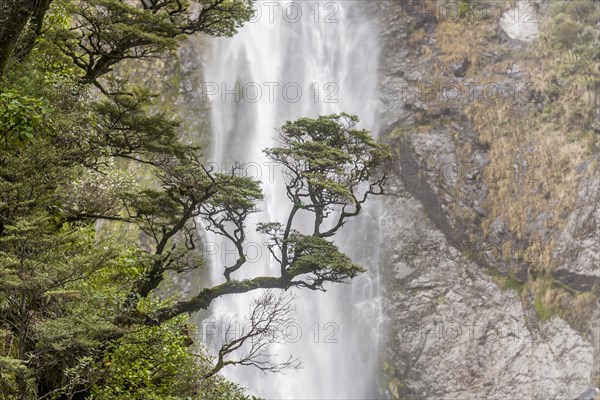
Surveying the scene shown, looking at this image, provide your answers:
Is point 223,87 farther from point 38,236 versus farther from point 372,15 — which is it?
point 38,236

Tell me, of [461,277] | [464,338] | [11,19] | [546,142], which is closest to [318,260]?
[11,19]

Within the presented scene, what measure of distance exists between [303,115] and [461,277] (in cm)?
1117

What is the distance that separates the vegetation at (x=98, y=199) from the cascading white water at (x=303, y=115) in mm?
13416

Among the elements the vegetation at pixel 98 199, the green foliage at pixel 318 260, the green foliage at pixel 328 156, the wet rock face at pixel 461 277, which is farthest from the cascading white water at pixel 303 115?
the vegetation at pixel 98 199

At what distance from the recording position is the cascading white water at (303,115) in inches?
1101

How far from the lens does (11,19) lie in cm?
702

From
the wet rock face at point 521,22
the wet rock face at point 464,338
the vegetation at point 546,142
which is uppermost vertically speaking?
the wet rock face at point 521,22

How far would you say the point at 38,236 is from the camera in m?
7.03

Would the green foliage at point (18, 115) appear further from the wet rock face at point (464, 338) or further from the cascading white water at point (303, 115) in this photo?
the wet rock face at point (464, 338)

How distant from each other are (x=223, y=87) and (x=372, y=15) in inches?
365

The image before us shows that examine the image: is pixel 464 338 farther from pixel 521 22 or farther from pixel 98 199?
pixel 98 199

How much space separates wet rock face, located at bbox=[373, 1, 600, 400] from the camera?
26531 millimetres

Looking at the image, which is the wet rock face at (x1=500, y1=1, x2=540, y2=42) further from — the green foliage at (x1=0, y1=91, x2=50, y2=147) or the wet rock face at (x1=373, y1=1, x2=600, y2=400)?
the green foliage at (x1=0, y1=91, x2=50, y2=147)

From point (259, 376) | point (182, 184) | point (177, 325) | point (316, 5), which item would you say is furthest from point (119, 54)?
point (316, 5)
